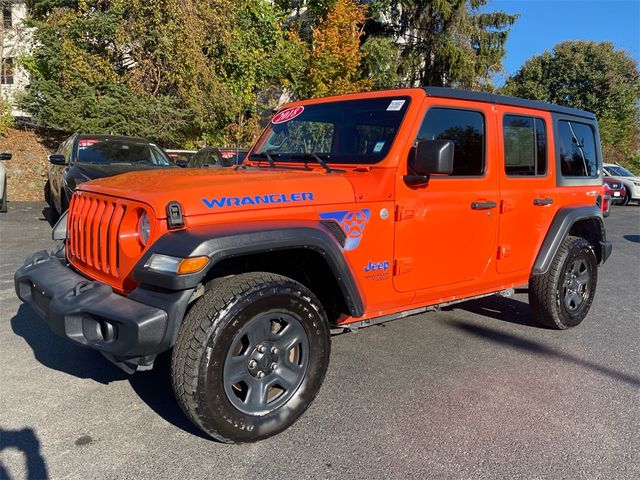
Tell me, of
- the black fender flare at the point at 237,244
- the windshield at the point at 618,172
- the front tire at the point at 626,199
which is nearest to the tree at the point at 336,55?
the front tire at the point at 626,199

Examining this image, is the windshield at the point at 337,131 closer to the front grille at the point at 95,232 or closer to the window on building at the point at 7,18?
the front grille at the point at 95,232

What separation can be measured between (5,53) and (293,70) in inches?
377

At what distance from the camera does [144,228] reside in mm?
2709

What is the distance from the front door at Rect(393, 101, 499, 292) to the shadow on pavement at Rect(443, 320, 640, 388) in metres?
0.87

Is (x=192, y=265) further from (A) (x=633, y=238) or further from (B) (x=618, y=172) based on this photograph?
(B) (x=618, y=172)

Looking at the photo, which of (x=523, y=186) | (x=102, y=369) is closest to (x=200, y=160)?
(x=102, y=369)

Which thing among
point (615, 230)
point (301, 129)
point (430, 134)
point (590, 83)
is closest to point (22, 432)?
point (301, 129)

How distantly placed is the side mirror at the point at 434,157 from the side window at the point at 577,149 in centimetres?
195

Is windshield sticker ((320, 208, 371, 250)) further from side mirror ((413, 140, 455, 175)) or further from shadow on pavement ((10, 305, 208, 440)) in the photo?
shadow on pavement ((10, 305, 208, 440))

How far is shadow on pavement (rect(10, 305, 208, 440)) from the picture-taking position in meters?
3.13

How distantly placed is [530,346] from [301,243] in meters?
2.63

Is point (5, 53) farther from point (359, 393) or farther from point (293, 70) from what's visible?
point (359, 393)

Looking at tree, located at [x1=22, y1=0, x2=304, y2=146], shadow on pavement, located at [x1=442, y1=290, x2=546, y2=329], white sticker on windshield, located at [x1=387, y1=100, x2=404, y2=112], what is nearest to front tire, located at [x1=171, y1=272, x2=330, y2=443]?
white sticker on windshield, located at [x1=387, y1=100, x2=404, y2=112]

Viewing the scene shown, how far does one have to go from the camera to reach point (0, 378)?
11.3ft
